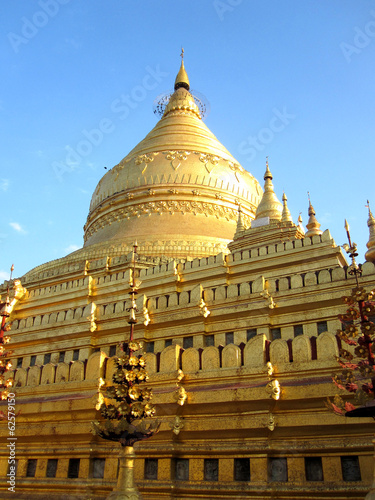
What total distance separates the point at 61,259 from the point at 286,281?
1525cm

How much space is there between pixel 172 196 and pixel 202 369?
64.2 feet

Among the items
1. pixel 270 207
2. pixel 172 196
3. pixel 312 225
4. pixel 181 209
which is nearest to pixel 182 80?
pixel 172 196

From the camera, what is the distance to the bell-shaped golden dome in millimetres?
26516

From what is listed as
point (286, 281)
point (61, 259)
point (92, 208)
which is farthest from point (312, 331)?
point (92, 208)

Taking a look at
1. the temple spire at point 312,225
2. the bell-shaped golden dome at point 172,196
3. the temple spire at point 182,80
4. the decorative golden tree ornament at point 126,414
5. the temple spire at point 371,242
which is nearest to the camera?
the decorative golden tree ornament at point 126,414

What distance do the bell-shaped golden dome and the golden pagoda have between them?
2150 millimetres

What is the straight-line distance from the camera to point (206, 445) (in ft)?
30.1

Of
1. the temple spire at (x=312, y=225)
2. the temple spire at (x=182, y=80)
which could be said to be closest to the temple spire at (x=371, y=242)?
the temple spire at (x=312, y=225)

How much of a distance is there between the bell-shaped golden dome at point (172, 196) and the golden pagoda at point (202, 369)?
215cm

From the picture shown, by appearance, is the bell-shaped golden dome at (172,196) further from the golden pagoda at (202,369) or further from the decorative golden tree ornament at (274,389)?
the decorative golden tree ornament at (274,389)

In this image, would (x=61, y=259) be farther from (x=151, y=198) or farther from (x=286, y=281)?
(x=286, y=281)

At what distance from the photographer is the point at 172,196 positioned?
28.4 metres

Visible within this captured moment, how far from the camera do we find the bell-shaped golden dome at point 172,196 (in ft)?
87.0

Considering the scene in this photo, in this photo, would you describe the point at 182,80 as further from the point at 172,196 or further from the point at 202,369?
the point at 202,369
